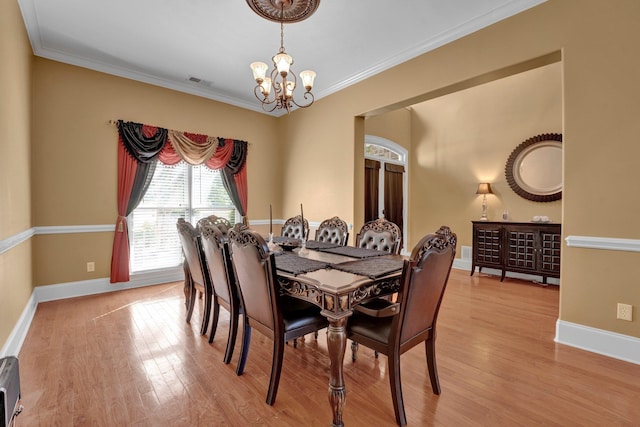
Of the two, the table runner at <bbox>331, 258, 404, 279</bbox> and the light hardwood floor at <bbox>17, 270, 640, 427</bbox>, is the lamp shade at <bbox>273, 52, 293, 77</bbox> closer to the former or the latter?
the table runner at <bbox>331, 258, 404, 279</bbox>

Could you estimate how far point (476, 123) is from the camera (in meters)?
5.53

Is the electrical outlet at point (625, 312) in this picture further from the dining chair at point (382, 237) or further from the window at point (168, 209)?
the window at point (168, 209)

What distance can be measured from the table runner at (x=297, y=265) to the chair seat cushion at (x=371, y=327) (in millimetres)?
413

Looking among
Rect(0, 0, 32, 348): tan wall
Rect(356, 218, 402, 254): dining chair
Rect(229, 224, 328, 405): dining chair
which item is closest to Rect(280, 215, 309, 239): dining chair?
Rect(356, 218, 402, 254): dining chair

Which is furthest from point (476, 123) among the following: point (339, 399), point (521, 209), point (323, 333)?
point (339, 399)

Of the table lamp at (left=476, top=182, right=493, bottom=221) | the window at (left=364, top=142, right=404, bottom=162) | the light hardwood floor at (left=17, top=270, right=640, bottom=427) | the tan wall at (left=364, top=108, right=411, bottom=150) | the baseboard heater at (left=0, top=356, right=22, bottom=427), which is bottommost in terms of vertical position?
the light hardwood floor at (left=17, top=270, right=640, bottom=427)

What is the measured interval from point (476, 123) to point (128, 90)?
5.80m

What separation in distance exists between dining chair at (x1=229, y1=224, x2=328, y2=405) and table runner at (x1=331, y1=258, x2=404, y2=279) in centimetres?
37

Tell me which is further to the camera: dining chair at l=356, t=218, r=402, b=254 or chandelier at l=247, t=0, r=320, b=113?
dining chair at l=356, t=218, r=402, b=254

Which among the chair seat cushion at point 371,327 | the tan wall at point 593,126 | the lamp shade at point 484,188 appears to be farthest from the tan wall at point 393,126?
the chair seat cushion at point 371,327

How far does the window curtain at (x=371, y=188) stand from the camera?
19.2 feet

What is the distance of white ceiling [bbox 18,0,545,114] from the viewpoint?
280cm

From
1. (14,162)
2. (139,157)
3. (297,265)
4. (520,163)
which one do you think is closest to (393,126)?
(520,163)

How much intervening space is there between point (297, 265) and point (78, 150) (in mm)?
3640
